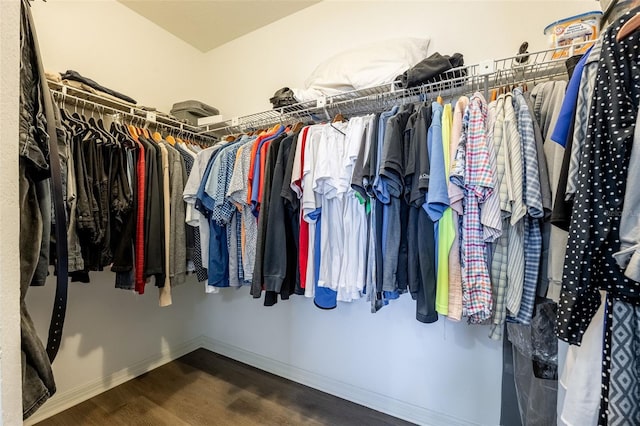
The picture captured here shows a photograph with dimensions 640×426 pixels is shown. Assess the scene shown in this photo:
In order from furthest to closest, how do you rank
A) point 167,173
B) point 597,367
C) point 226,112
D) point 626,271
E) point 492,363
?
point 226,112
point 167,173
point 492,363
point 597,367
point 626,271

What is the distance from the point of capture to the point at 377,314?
1687 mm

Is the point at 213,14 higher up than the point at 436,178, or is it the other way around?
the point at 213,14

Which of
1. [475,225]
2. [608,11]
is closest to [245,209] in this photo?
[475,225]

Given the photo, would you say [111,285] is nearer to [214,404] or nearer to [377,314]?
[214,404]

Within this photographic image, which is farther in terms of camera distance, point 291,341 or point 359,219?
point 291,341

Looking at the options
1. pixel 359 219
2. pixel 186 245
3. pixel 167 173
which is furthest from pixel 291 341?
pixel 167 173

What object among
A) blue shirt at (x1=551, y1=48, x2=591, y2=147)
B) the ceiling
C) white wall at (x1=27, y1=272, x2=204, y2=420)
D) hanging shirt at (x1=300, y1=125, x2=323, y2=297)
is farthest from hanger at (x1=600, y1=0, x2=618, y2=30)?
white wall at (x1=27, y1=272, x2=204, y2=420)

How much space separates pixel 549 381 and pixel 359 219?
38.5 inches

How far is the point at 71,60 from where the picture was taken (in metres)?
1.71

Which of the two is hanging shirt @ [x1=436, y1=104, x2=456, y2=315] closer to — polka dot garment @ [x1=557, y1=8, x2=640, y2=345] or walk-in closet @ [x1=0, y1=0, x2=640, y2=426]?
walk-in closet @ [x1=0, y1=0, x2=640, y2=426]

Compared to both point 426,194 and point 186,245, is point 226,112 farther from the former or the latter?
point 426,194

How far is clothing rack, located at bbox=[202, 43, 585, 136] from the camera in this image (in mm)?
1148

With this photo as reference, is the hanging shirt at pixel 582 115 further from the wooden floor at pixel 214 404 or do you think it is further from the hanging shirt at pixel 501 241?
the wooden floor at pixel 214 404

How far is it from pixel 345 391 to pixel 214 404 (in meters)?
0.83
